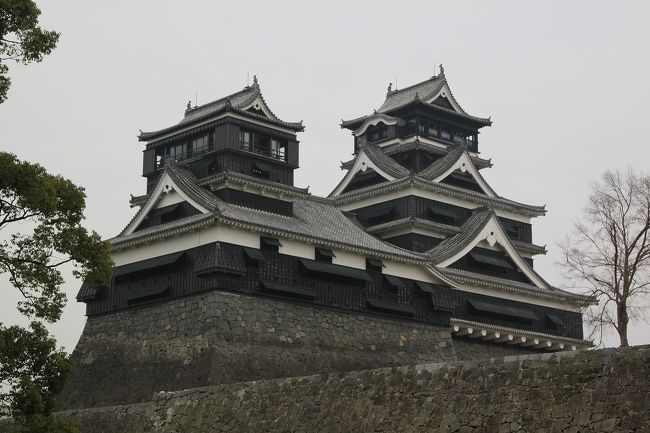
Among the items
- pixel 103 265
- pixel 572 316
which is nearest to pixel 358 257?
pixel 572 316

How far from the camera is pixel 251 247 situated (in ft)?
113

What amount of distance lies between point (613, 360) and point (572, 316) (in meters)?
27.6

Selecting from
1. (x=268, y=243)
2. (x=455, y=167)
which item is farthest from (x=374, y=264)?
(x=455, y=167)

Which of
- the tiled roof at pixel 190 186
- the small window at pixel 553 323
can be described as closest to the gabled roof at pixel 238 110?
the tiled roof at pixel 190 186

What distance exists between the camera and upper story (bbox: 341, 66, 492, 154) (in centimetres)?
4641

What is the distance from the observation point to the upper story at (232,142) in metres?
37.4

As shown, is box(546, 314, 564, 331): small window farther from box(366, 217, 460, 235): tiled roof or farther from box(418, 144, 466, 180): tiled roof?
box(418, 144, 466, 180): tiled roof

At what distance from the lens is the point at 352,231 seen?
3953 centimetres

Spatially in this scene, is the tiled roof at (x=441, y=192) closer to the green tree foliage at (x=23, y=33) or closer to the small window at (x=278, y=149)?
the small window at (x=278, y=149)

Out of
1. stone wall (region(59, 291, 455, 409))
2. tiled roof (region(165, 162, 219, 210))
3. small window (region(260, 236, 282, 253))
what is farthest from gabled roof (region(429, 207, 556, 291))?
tiled roof (region(165, 162, 219, 210))

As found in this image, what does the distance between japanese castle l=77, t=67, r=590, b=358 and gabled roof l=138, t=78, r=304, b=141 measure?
0.20 ft

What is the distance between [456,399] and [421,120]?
28.7 m

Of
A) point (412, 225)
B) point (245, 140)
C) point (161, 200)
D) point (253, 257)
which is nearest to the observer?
point (253, 257)

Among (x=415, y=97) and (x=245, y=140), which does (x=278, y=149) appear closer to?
(x=245, y=140)
